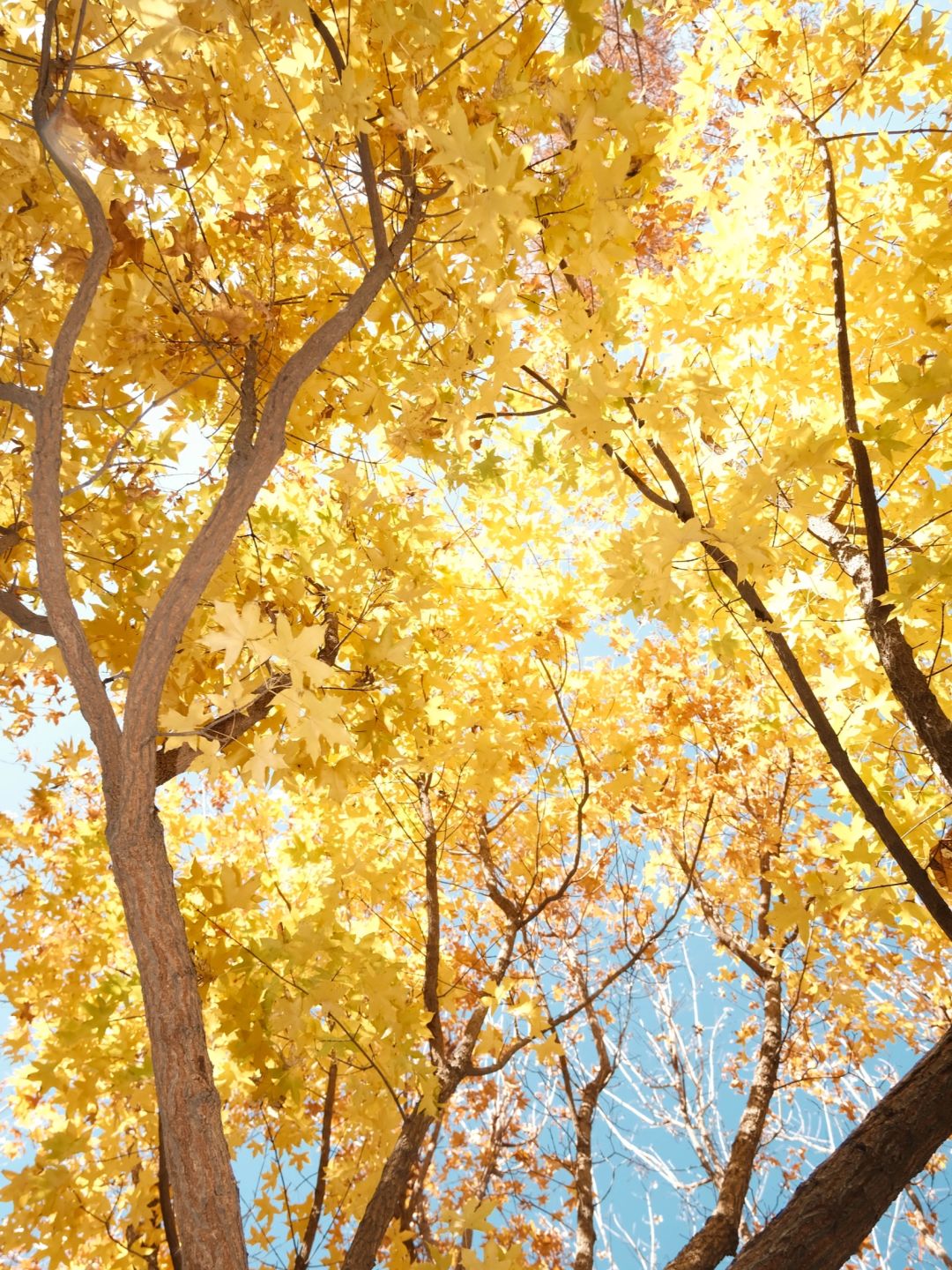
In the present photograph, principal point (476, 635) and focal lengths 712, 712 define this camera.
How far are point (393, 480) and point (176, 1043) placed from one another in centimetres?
247

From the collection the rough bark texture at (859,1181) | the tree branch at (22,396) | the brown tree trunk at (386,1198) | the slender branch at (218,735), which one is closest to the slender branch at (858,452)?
the rough bark texture at (859,1181)

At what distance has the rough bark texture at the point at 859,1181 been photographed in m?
1.68

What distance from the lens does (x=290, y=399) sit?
1.75m

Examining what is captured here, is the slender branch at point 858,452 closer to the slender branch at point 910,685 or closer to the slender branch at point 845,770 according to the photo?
the slender branch at point 910,685

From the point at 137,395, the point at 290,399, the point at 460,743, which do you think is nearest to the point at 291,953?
the point at 460,743

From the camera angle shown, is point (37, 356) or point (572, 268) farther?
point (37, 356)

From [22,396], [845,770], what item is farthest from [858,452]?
[22,396]

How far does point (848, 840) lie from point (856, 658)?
62cm

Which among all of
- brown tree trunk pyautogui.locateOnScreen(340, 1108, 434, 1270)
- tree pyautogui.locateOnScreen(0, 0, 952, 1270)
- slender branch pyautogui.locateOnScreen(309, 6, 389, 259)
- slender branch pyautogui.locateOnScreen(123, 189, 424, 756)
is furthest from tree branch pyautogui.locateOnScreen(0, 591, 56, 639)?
brown tree trunk pyautogui.locateOnScreen(340, 1108, 434, 1270)

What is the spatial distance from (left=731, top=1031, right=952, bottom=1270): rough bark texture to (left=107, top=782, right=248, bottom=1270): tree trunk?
1244 mm

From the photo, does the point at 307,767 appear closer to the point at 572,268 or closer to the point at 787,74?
the point at 572,268

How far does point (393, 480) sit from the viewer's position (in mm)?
3320

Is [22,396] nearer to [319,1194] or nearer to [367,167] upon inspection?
[367,167]

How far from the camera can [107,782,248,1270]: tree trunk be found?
1307 mm
